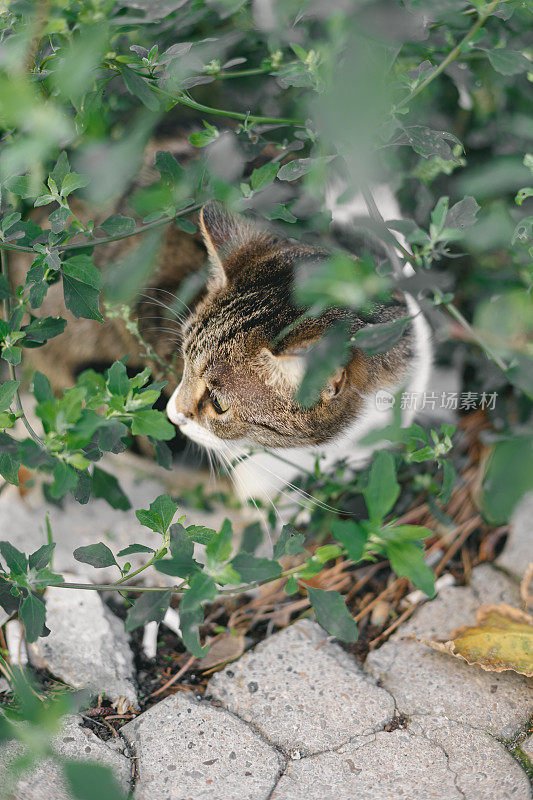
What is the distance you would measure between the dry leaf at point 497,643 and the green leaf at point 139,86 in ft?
3.87

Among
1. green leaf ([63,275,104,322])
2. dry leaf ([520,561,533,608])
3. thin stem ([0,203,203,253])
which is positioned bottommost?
dry leaf ([520,561,533,608])

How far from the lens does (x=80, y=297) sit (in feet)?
3.87

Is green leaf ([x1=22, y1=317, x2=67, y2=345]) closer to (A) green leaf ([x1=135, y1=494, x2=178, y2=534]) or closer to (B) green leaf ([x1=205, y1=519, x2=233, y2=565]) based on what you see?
(A) green leaf ([x1=135, y1=494, x2=178, y2=534])

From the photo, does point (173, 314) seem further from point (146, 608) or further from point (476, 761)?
A: point (476, 761)

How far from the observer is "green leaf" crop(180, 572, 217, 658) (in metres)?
0.98

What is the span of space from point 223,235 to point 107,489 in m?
0.64

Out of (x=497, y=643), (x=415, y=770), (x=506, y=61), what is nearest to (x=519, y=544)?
(x=497, y=643)

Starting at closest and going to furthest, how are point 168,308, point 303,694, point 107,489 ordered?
point 303,694, point 107,489, point 168,308

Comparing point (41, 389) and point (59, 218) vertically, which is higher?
point (59, 218)

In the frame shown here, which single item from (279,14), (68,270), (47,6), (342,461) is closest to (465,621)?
(342,461)

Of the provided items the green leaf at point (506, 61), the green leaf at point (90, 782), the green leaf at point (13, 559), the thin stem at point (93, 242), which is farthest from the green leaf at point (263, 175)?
the green leaf at point (90, 782)

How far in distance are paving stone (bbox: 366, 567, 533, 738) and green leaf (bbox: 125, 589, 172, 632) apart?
553 millimetres

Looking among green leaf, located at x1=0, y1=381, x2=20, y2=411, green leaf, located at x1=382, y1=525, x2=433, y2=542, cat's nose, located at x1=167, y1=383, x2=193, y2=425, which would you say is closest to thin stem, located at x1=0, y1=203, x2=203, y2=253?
green leaf, located at x1=0, y1=381, x2=20, y2=411

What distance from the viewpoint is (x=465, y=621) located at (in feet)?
4.84
